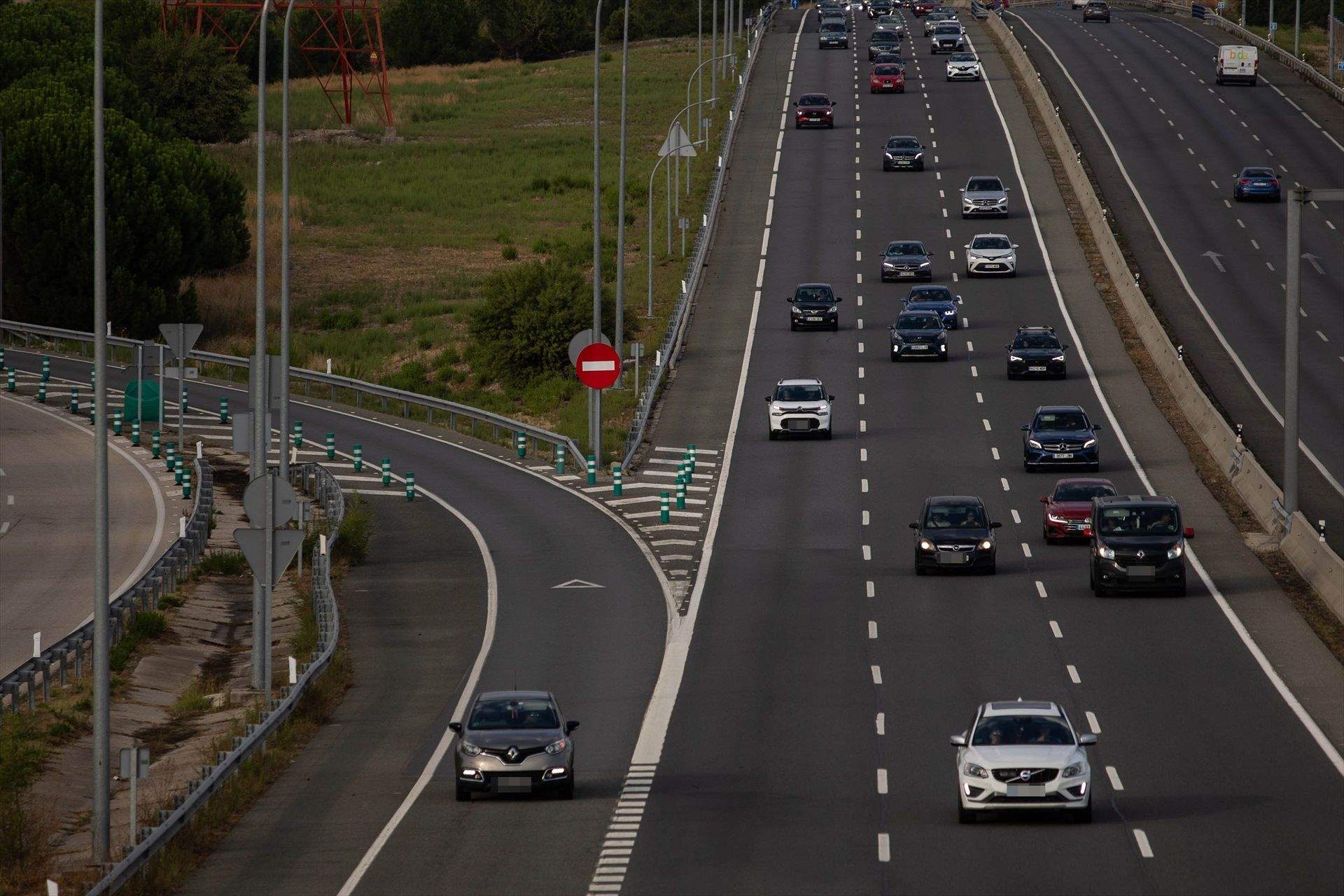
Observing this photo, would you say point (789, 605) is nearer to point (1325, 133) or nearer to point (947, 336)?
point (947, 336)

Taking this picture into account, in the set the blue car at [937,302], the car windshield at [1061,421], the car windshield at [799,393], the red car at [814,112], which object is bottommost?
the car windshield at [799,393]

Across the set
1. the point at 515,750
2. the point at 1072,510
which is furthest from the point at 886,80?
the point at 515,750

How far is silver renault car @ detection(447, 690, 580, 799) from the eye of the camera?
948 inches

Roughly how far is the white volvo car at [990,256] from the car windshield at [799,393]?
2125 cm

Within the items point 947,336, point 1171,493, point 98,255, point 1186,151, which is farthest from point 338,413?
point 1186,151

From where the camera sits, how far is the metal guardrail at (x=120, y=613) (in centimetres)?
2939

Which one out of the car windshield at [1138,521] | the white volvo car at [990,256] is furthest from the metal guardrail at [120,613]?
the white volvo car at [990,256]

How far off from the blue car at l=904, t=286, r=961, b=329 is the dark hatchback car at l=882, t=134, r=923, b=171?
88.2 feet

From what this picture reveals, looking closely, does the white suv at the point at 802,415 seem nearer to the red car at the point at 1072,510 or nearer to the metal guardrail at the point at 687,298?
the metal guardrail at the point at 687,298

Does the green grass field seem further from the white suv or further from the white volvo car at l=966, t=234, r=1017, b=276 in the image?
the white volvo car at l=966, t=234, r=1017, b=276

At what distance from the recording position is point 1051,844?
21.9 meters

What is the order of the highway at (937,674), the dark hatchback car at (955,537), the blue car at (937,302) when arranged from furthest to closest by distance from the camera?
the blue car at (937,302)
the dark hatchback car at (955,537)
the highway at (937,674)

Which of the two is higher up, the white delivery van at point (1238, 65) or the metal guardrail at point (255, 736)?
the white delivery van at point (1238, 65)

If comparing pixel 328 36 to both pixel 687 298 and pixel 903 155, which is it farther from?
pixel 687 298
